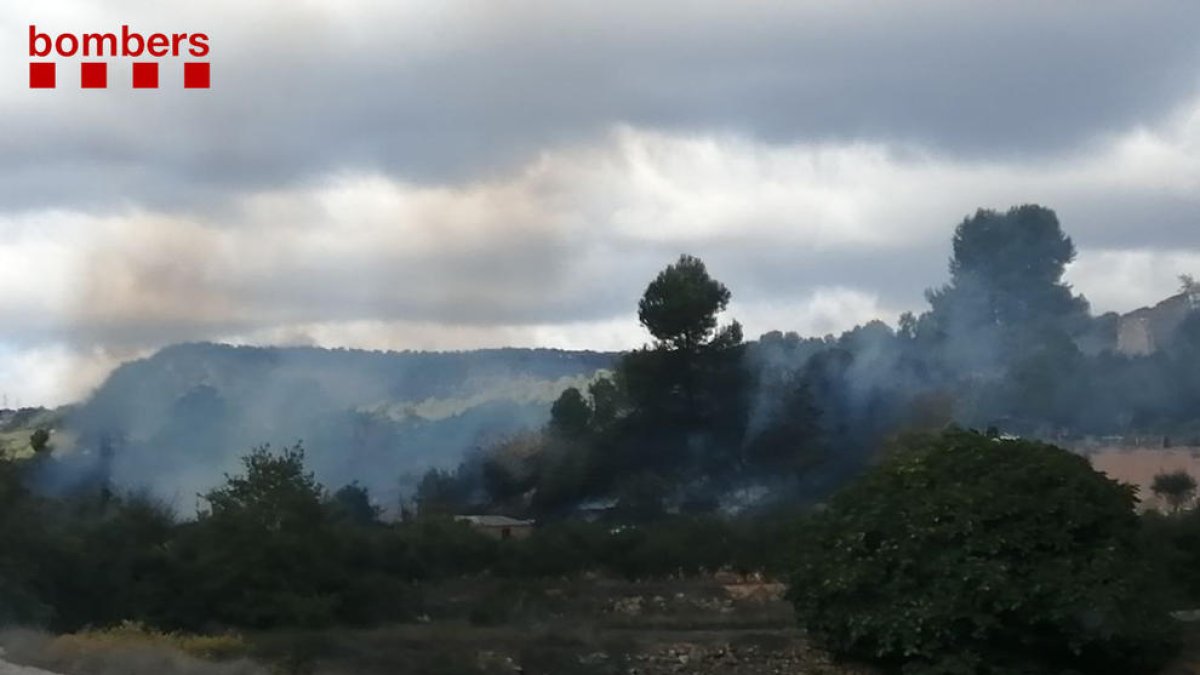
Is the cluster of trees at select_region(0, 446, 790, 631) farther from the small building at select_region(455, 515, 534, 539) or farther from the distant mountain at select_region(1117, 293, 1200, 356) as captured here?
the distant mountain at select_region(1117, 293, 1200, 356)

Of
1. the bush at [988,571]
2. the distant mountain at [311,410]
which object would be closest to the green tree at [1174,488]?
the bush at [988,571]

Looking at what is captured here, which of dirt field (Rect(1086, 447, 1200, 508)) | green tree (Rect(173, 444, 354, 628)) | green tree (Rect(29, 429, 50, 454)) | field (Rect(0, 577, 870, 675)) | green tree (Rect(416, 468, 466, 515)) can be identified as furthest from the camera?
green tree (Rect(416, 468, 466, 515))

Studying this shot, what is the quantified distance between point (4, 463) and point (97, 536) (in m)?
3.24

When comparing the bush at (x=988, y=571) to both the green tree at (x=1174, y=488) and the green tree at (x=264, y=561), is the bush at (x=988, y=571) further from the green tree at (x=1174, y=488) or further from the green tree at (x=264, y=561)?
the green tree at (x=1174, y=488)

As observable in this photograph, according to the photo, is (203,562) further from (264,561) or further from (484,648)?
(484,648)

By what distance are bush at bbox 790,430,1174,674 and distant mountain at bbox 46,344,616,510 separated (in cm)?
4684

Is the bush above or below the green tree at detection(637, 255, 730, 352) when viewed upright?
below

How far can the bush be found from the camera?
2888cm

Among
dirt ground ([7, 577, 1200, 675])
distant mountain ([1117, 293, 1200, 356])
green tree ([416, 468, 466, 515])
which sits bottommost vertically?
dirt ground ([7, 577, 1200, 675])

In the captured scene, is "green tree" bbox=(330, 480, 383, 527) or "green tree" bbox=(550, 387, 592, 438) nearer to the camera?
"green tree" bbox=(330, 480, 383, 527)

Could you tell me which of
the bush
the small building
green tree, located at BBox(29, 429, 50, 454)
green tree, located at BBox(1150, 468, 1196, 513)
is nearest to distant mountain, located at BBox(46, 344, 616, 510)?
green tree, located at BBox(29, 429, 50, 454)

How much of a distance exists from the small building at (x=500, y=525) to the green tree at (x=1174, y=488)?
2533 cm

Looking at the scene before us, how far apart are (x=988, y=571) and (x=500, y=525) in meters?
47.7

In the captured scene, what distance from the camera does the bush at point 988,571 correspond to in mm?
28875
